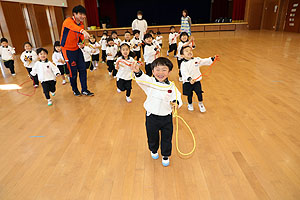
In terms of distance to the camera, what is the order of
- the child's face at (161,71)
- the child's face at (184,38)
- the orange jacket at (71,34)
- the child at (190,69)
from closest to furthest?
the child's face at (161,71) → the child at (190,69) → the orange jacket at (71,34) → the child's face at (184,38)

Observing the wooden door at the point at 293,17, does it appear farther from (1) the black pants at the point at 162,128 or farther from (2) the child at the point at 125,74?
(1) the black pants at the point at 162,128

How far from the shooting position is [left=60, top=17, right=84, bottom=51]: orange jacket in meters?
2.95

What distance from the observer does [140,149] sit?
2.15 metres

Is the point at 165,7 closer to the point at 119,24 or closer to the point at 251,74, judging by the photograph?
the point at 119,24

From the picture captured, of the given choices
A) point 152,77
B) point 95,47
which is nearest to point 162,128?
point 152,77

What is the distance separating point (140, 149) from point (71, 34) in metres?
2.19

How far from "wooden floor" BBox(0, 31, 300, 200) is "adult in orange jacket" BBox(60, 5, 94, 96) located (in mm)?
479

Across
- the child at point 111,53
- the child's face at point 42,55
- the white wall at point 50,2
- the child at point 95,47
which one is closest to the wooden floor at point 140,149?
the child's face at point 42,55

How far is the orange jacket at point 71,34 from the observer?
2947 mm

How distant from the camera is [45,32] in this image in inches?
452

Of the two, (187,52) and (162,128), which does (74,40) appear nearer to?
(187,52)

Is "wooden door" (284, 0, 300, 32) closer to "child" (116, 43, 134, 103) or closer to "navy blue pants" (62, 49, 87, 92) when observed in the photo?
"child" (116, 43, 134, 103)

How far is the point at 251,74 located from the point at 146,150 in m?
3.49

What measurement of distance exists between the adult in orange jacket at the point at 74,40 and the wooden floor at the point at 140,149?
1.57ft
